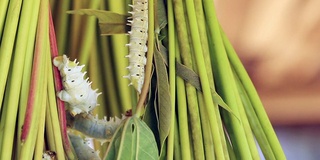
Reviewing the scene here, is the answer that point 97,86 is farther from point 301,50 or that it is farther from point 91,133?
point 301,50

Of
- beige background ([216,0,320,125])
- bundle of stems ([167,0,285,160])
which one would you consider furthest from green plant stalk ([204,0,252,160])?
beige background ([216,0,320,125])

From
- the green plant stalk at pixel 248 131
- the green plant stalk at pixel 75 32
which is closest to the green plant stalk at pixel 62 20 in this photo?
the green plant stalk at pixel 75 32

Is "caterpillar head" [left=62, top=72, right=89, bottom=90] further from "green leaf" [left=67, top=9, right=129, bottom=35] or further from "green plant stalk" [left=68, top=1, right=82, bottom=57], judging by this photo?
"green plant stalk" [left=68, top=1, right=82, bottom=57]

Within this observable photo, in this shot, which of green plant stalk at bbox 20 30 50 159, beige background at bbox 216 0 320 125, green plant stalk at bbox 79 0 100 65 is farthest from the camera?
beige background at bbox 216 0 320 125

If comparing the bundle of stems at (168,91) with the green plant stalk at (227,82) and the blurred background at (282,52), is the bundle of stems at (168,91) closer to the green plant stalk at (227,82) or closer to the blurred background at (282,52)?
the green plant stalk at (227,82)

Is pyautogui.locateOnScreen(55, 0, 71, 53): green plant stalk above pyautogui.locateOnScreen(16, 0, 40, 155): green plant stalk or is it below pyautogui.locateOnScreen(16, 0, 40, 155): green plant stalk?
above

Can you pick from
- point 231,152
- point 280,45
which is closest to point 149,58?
point 231,152

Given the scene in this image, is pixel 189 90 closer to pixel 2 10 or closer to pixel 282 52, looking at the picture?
pixel 2 10
